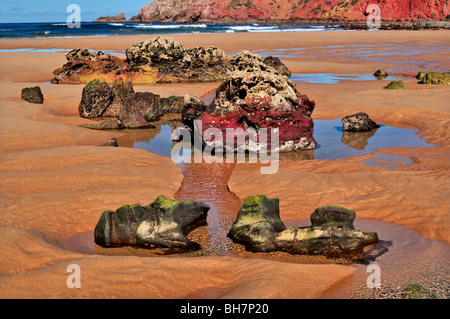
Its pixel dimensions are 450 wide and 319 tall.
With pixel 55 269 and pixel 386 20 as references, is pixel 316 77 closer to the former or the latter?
pixel 55 269

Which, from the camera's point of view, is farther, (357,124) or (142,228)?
(357,124)

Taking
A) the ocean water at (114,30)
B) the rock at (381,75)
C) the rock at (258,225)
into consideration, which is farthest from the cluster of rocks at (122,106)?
the ocean water at (114,30)

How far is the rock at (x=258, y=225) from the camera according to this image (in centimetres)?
504

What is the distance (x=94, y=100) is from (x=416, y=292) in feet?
34.6

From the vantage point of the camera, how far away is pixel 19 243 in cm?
481

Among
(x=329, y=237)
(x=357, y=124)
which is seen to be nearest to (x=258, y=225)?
(x=329, y=237)

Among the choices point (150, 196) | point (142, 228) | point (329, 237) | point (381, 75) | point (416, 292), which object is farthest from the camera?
point (381, 75)

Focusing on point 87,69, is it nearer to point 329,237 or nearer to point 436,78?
point 436,78

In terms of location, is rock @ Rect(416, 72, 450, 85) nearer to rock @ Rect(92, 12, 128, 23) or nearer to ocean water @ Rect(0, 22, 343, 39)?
ocean water @ Rect(0, 22, 343, 39)

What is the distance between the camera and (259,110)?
9242 millimetres

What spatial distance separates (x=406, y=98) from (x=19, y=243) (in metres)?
11.4

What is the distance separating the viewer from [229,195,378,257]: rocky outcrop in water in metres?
4.89

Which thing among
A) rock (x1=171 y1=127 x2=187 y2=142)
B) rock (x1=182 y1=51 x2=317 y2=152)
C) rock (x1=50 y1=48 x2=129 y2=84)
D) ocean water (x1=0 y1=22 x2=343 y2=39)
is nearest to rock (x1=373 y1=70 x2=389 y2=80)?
rock (x1=50 y1=48 x2=129 y2=84)
